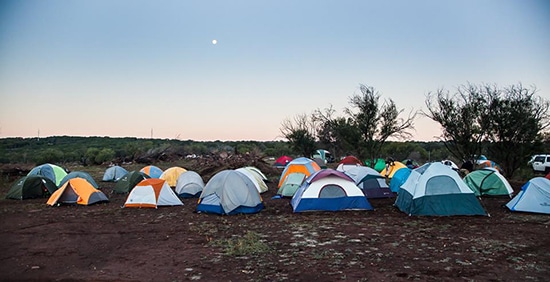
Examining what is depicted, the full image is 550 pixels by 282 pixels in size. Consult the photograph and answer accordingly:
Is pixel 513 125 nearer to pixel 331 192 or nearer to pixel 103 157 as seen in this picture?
pixel 331 192

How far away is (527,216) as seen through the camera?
10.9 meters

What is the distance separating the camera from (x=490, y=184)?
49.2 ft

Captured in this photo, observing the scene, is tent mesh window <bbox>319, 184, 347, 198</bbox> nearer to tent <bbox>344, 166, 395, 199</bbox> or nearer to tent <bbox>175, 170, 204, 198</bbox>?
tent <bbox>344, 166, 395, 199</bbox>

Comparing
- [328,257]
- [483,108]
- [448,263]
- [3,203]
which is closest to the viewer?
[448,263]

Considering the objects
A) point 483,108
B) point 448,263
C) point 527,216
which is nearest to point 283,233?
point 448,263

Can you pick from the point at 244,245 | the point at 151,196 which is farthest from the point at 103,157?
the point at 244,245

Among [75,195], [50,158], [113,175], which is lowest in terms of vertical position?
[75,195]

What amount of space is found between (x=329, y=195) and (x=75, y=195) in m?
10.1

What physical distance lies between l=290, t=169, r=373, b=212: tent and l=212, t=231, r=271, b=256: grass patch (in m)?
3.59

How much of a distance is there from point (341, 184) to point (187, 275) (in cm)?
721

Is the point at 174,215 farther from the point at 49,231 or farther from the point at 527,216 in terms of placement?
the point at 527,216

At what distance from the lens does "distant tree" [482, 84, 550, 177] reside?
20.8 meters

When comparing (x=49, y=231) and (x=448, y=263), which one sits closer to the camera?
(x=448, y=263)

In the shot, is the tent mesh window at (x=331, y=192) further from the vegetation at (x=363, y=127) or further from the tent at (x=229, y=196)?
the vegetation at (x=363, y=127)
